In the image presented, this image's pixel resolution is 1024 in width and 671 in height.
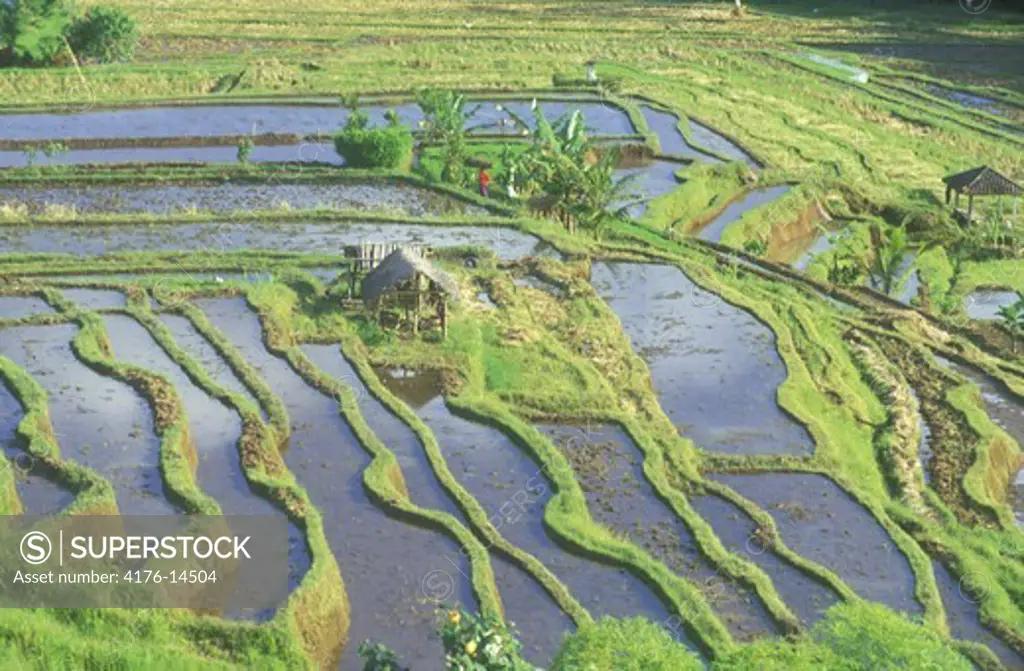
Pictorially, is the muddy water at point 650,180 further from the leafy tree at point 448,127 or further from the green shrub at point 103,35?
the green shrub at point 103,35

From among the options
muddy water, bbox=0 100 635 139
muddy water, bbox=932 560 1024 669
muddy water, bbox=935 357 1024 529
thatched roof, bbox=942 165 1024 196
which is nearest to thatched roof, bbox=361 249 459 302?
muddy water, bbox=935 357 1024 529

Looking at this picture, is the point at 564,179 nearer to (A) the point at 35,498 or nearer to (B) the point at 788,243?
(B) the point at 788,243

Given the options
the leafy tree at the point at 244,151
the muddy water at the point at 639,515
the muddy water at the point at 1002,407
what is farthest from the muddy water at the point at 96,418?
the muddy water at the point at 1002,407

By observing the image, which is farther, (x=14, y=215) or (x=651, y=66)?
(x=651, y=66)

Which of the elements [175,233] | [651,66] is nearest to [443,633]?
[175,233]

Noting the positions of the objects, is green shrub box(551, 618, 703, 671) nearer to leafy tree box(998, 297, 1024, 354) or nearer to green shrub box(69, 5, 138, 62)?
leafy tree box(998, 297, 1024, 354)
